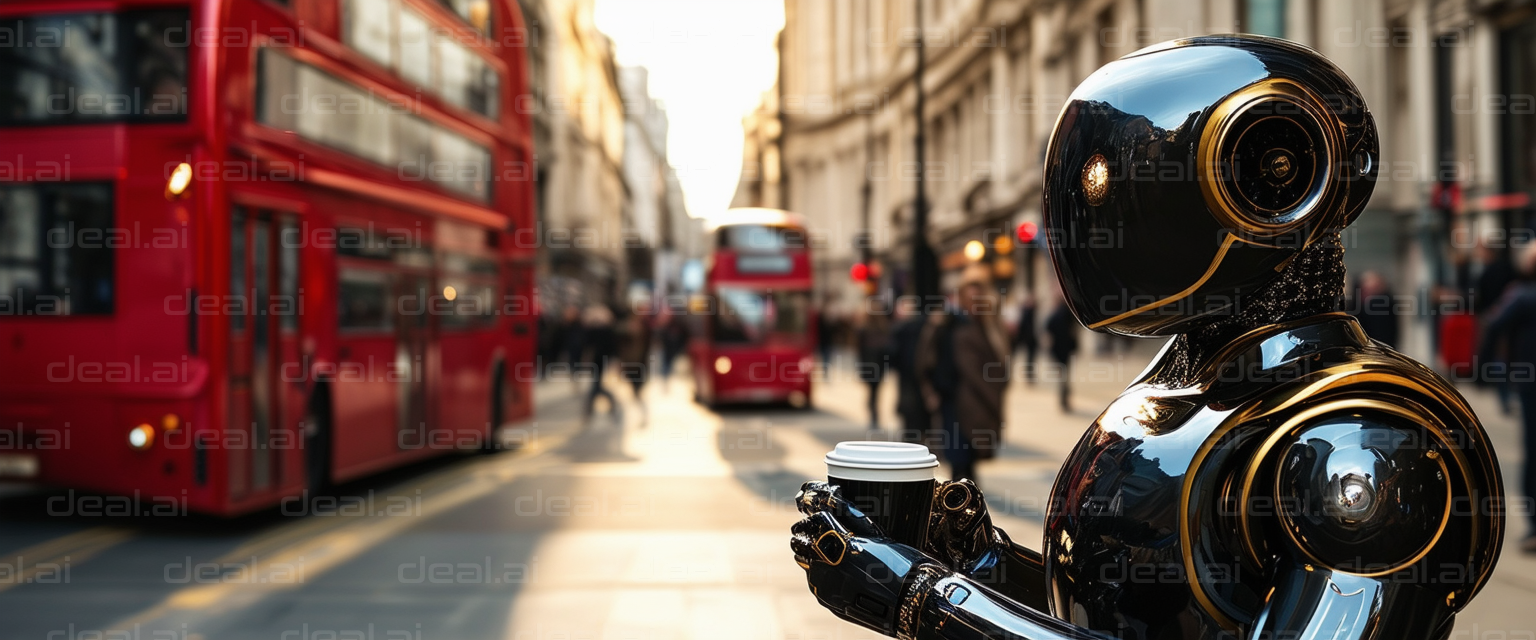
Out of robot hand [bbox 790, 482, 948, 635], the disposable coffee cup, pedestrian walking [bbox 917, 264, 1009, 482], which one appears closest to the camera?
robot hand [bbox 790, 482, 948, 635]

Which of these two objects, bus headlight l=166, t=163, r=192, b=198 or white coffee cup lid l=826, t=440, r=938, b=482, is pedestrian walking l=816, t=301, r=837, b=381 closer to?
bus headlight l=166, t=163, r=192, b=198

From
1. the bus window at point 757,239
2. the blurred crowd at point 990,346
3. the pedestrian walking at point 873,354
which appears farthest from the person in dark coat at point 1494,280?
the bus window at point 757,239

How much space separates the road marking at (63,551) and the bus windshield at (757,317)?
11.8m

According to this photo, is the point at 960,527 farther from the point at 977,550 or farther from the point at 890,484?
the point at 890,484

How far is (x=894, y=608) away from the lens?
1310 mm

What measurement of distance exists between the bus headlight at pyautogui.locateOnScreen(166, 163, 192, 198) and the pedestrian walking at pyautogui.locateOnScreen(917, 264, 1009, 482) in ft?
15.3

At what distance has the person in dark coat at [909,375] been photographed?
9.76 metres

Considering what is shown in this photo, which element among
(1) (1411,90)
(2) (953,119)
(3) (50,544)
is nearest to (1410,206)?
(1) (1411,90)

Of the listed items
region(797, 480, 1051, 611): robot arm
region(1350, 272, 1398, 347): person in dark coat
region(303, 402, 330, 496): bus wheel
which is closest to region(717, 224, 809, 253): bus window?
region(1350, 272, 1398, 347): person in dark coat

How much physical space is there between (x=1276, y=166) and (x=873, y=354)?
1406 centimetres

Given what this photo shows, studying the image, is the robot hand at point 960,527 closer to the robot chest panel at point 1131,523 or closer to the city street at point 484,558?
the robot chest panel at point 1131,523

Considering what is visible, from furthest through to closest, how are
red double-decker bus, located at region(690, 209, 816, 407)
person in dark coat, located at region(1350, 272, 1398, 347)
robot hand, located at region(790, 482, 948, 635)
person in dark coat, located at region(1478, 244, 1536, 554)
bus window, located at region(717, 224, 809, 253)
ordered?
bus window, located at region(717, 224, 809, 253) < red double-decker bus, located at region(690, 209, 816, 407) < person in dark coat, located at region(1350, 272, 1398, 347) < person in dark coat, located at region(1478, 244, 1536, 554) < robot hand, located at region(790, 482, 948, 635)

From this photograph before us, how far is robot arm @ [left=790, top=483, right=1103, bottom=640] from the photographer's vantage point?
1.28 m

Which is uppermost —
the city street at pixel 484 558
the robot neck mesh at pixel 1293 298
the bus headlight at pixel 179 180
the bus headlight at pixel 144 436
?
the bus headlight at pixel 179 180
